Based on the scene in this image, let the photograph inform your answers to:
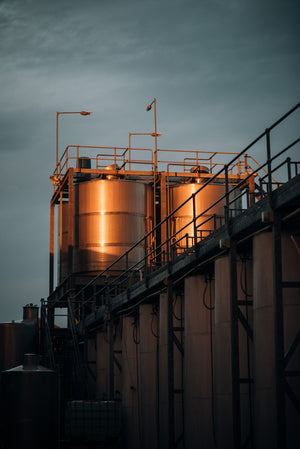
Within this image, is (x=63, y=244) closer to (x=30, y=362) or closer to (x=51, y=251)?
(x=51, y=251)

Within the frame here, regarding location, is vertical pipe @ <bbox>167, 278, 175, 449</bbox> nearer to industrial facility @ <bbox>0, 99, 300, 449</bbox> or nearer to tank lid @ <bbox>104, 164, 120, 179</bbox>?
industrial facility @ <bbox>0, 99, 300, 449</bbox>

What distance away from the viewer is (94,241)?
3741cm

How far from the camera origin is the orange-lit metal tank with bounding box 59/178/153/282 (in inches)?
1464

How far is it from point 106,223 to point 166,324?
48.1 ft

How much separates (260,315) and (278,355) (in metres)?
1.65

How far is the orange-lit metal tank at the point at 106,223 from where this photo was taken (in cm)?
3719

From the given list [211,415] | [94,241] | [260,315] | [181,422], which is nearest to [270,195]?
[260,315]

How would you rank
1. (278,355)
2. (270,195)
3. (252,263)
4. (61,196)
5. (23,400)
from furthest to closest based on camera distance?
(61,196), (23,400), (252,263), (270,195), (278,355)

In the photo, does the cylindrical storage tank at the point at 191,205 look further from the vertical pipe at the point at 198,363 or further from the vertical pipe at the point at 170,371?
the vertical pipe at the point at 198,363

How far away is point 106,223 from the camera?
3741cm

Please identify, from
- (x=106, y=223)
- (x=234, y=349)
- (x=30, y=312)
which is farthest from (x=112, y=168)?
(x=234, y=349)

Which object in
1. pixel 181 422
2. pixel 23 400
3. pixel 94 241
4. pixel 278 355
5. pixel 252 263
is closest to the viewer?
pixel 278 355

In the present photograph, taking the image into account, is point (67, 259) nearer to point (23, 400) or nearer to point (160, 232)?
point (160, 232)

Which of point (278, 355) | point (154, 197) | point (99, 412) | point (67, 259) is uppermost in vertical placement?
point (154, 197)
